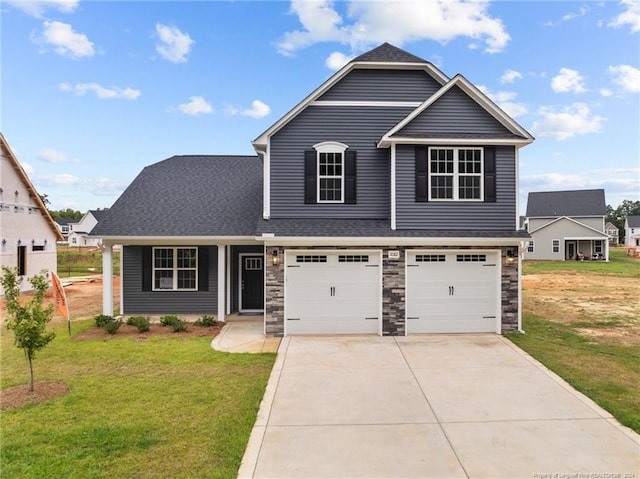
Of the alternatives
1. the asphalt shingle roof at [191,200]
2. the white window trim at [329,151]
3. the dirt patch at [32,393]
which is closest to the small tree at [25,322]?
the dirt patch at [32,393]

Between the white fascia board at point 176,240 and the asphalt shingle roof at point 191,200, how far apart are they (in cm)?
16

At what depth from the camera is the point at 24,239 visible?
18766 mm

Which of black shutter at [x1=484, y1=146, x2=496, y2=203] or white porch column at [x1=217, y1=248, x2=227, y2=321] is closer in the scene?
black shutter at [x1=484, y1=146, x2=496, y2=203]

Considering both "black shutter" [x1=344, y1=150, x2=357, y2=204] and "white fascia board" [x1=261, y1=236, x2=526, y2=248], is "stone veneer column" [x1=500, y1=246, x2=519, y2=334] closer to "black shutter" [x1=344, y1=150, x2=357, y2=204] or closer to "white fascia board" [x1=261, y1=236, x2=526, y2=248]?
"white fascia board" [x1=261, y1=236, x2=526, y2=248]

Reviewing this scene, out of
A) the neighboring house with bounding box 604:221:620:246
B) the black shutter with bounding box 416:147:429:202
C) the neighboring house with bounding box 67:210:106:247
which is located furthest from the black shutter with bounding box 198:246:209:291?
the neighboring house with bounding box 604:221:620:246

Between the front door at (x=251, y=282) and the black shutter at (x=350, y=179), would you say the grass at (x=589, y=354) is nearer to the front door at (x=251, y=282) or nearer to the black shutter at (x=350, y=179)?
the black shutter at (x=350, y=179)

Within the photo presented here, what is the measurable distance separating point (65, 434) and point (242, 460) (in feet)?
8.20

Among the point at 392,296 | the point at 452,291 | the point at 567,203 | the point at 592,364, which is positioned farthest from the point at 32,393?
the point at 567,203

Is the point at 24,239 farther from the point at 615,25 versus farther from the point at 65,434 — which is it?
the point at 615,25

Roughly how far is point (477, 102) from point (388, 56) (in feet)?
9.61

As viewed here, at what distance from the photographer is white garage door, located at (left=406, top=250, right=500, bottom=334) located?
10375mm

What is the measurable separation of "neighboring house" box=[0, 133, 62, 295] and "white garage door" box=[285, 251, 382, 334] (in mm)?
13396

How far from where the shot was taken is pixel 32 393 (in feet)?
21.0

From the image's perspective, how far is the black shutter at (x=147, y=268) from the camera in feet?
42.3
